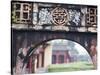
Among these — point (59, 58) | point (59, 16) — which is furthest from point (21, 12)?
point (59, 58)

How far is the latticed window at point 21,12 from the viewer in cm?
168

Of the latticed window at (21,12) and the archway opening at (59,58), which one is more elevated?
the latticed window at (21,12)

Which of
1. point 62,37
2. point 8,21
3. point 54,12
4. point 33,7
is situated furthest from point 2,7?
point 62,37

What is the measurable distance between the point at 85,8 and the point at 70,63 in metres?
0.43

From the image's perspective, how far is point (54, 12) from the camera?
1751 mm

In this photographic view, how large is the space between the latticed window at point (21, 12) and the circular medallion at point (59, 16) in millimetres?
177

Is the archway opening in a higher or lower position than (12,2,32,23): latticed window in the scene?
lower

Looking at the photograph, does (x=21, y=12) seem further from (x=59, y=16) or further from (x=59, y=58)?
(x=59, y=58)

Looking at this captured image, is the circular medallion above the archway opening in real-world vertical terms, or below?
above

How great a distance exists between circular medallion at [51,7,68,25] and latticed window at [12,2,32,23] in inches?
7.0

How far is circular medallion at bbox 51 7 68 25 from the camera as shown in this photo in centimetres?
175

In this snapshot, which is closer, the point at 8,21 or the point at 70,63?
the point at 8,21

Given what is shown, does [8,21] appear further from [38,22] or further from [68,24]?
[68,24]

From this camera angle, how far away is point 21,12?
5.56 ft
